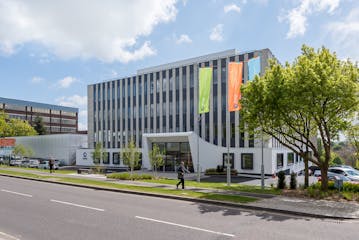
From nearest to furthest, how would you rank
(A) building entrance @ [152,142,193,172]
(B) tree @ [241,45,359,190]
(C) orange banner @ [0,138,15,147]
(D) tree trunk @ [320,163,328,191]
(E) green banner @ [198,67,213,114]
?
(B) tree @ [241,45,359,190], (D) tree trunk @ [320,163,328,191], (E) green banner @ [198,67,213,114], (A) building entrance @ [152,142,193,172], (C) orange banner @ [0,138,15,147]

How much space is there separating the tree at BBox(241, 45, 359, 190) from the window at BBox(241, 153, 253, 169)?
20.8 meters

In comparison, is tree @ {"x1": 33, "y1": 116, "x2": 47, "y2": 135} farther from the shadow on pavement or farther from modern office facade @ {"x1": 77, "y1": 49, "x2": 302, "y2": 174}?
the shadow on pavement

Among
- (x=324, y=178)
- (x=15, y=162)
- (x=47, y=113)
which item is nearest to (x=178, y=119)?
(x=324, y=178)

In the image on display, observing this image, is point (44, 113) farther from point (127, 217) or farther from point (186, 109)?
point (127, 217)

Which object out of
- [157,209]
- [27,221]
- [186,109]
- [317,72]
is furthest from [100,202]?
[186,109]

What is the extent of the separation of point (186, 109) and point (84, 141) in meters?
28.7

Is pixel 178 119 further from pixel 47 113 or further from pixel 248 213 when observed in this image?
pixel 47 113

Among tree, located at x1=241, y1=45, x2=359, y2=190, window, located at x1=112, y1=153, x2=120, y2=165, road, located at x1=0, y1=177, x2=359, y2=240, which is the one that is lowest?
window, located at x1=112, y1=153, x2=120, y2=165

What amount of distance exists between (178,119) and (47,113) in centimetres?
7523

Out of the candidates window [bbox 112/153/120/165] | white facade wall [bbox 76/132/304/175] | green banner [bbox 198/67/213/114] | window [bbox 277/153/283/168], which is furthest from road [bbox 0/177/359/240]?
window [bbox 112/153/120/165]

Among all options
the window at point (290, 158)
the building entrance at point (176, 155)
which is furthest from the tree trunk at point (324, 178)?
the window at point (290, 158)

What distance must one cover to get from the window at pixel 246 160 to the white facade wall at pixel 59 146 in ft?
123

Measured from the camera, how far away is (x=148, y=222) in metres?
9.94

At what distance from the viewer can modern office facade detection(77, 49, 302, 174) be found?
40.1 m
